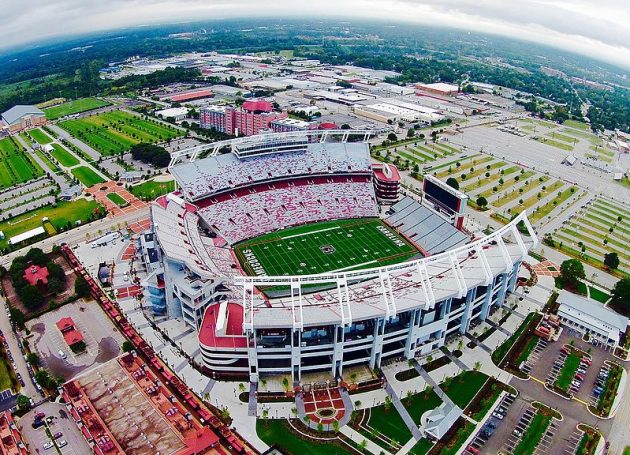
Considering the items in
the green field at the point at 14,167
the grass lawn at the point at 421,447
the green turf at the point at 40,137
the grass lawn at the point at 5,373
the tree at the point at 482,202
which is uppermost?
the tree at the point at 482,202

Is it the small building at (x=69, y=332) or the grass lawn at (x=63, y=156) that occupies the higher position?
the small building at (x=69, y=332)

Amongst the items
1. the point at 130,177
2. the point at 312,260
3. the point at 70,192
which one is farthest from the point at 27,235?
the point at 312,260

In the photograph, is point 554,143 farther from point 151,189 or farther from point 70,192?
point 70,192

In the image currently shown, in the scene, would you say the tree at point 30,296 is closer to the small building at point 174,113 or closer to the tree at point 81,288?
the tree at point 81,288

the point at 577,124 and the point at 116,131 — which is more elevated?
the point at 577,124

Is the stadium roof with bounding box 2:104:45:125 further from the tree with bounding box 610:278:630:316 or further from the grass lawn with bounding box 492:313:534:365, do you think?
the tree with bounding box 610:278:630:316

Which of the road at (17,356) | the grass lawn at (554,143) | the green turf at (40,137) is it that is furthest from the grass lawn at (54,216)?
the grass lawn at (554,143)
